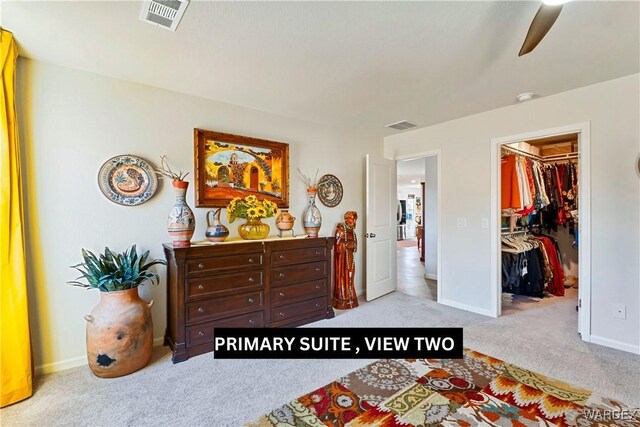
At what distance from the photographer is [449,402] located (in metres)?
1.88

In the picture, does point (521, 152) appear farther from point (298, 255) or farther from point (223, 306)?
point (223, 306)

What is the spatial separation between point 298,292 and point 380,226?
1670 millimetres

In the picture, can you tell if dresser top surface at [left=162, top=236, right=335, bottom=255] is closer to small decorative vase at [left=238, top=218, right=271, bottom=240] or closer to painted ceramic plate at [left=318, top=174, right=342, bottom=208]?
small decorative vase at [left=238, top=218, right=271, bottom=240]

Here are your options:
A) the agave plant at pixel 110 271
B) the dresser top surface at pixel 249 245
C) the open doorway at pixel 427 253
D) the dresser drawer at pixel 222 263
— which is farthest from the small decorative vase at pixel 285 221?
the open doorway at pixel 427 253

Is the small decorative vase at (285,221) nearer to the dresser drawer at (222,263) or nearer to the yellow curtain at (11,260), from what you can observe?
the dresser drawer at (222,263)

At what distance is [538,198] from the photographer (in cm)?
420

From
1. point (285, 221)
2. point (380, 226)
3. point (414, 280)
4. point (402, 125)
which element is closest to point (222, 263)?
point (285, 221)

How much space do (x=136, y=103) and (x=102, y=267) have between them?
4.67 feet

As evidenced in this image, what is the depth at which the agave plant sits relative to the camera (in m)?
2.19

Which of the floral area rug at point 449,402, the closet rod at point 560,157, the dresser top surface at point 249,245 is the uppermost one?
the closet rod at point 560,157

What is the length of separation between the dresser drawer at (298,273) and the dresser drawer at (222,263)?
0.77 ft

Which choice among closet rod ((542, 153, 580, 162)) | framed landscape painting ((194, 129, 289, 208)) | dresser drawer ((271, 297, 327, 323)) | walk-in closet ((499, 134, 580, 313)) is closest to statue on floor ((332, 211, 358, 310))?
dresser drawer ((271, 297, 327, 323))

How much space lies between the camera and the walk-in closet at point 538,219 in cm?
397

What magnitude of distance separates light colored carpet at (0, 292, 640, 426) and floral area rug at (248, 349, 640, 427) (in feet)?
0.46
